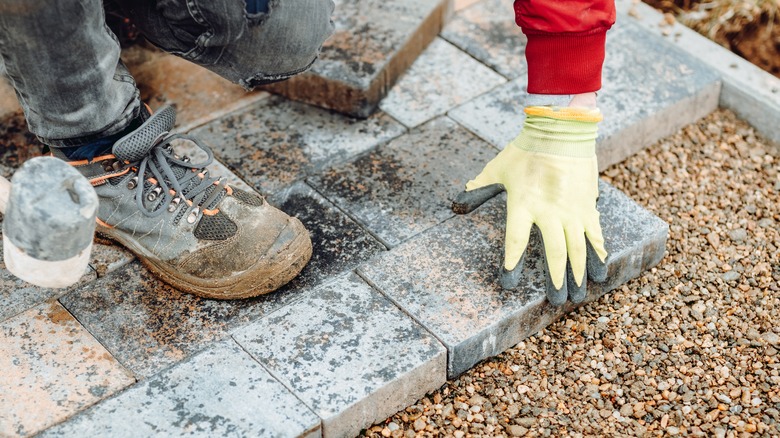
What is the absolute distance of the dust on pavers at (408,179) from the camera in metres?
2.50

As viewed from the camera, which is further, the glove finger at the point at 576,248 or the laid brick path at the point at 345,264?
the glove finger at the point at 576,248

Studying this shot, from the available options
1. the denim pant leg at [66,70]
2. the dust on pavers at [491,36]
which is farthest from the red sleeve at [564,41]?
the denim pant leg at [66,70]

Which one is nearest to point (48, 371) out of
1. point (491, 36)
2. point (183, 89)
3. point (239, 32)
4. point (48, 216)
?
point (48, 216)

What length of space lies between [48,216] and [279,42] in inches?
29.2

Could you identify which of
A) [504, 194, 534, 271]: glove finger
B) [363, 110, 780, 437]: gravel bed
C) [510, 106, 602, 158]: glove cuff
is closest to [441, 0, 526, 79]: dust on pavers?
[363, 110, 780, 437]: gravel bed

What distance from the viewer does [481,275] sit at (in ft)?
7.59

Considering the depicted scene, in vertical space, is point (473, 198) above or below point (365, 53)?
below

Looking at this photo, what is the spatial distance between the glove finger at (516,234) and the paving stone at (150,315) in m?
0.54

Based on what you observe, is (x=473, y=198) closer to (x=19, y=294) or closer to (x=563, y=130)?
(x=563, y=130)

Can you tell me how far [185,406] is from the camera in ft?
6.53

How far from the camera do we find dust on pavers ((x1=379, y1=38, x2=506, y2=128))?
2.91 meters

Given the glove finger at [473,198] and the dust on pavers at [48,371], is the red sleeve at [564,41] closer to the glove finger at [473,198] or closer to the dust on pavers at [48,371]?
the glove finger at [473,198]

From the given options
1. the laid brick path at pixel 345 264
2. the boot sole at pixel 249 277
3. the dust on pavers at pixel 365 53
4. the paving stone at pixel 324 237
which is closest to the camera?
the laid brick path at pixel 345 264

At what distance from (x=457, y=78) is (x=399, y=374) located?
1270 mm
